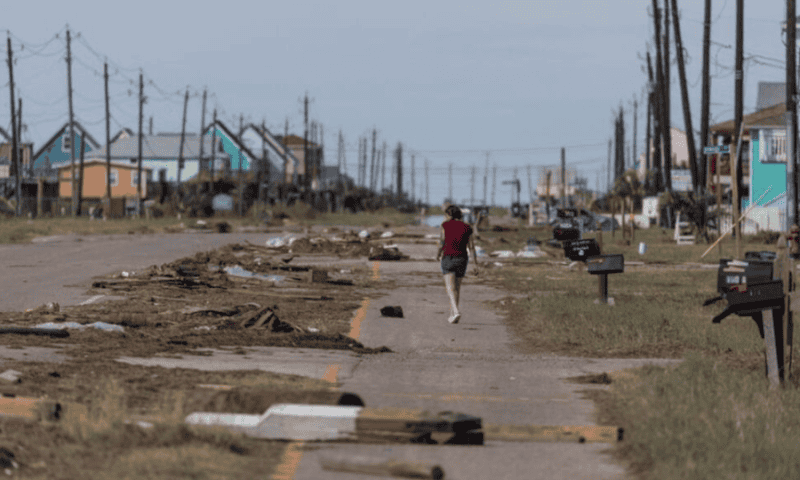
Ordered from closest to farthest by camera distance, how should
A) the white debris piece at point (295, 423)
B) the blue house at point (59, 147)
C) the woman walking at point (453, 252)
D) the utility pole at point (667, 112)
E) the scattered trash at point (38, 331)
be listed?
the white debris piece at point (295, 423)
the scattered trash at point (38, 331)
the woman walking at point (453, 252)
the utility pole at point (667, 112)
the blue house at point (59, 147)

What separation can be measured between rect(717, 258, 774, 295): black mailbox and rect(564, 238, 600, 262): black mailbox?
9.77 m

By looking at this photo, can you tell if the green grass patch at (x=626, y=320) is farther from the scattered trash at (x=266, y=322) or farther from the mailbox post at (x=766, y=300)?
the scattered trash at (x=266, y=322)

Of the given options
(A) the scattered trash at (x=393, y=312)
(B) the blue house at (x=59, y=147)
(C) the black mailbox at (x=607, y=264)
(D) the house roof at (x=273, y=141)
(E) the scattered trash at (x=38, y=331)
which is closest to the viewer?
(E) the scattered trash at (x=38, y=331)

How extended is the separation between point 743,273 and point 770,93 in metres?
75.1

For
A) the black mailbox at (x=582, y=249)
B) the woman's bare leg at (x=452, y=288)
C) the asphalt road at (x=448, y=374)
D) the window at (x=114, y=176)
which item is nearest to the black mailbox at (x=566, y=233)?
the asphalt road at (x=448, y=374)

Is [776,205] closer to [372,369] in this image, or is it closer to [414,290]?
[414,290]

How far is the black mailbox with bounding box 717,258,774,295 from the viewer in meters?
10.8

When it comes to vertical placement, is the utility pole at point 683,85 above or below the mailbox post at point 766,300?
above

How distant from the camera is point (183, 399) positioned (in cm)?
935

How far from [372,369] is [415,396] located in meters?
2.10

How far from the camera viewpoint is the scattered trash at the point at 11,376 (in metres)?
10.3

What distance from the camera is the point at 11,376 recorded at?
10.4 meters

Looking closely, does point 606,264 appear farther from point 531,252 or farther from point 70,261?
point 531,252

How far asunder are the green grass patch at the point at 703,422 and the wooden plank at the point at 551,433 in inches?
6.1
